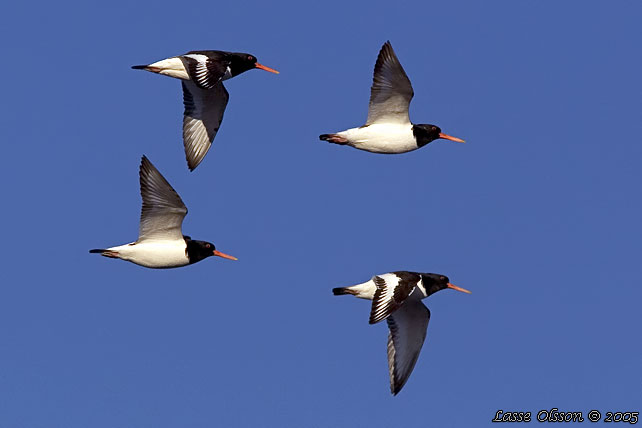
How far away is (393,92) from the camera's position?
62.0ft

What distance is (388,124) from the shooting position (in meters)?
19.2

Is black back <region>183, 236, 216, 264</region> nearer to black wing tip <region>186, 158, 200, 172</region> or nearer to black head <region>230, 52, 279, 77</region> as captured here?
black wing tip <region>186, 158, 200, 172</region>

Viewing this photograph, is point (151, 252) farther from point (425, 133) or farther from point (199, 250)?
point (425, 133)

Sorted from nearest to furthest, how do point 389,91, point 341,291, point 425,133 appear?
point 341,291 < point 389,91 < point 425,133

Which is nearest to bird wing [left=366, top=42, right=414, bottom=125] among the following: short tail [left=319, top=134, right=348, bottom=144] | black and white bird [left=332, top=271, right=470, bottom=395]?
short tail [left=319, top=134, right=348, bottom=144]

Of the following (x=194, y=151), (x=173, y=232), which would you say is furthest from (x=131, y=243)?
(x=194, y=151)

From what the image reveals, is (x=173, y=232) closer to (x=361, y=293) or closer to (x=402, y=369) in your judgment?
(x=361, y=293)

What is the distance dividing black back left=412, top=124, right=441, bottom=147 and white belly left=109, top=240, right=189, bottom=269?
428 cm

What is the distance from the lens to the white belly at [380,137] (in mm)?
19172

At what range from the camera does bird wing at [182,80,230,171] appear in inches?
801

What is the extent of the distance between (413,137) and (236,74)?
Result: 10.3 ft

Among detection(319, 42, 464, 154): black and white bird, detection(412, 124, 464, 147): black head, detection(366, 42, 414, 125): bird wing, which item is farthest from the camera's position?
detection(412, 124, 464, 147): black head

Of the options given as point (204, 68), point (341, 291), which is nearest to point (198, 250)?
point (341, 291)

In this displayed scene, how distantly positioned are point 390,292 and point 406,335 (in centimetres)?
176
